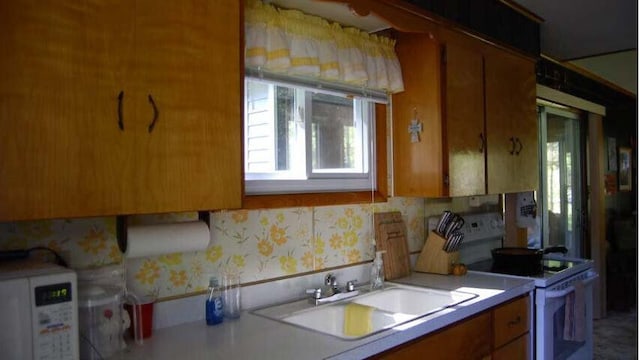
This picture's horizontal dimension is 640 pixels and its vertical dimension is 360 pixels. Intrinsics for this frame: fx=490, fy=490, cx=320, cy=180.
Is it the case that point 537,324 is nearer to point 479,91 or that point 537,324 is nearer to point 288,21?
point 479,91

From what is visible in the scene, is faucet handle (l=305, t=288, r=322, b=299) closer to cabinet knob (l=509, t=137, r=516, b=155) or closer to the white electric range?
the white electric range

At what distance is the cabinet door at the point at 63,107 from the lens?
1.04 m

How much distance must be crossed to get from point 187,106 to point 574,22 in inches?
102

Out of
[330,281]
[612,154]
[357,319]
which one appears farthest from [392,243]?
[612,154]

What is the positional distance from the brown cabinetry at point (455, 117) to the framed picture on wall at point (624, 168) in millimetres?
3419

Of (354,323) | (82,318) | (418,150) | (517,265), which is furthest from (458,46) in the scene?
(82,318)

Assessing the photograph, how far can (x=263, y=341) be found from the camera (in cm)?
150

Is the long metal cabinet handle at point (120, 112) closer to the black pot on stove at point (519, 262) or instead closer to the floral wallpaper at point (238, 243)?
the floral wallpaper at point (238, 243)

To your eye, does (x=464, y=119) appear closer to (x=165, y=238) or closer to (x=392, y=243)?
(x=392, y=243)

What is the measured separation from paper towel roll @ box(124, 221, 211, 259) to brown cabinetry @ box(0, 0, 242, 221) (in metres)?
0.21

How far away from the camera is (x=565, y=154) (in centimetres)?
461

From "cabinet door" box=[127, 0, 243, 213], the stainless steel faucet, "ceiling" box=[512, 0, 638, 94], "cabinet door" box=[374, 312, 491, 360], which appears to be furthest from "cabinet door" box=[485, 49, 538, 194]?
"cabinet door" box=[127, 0, 243, 213]

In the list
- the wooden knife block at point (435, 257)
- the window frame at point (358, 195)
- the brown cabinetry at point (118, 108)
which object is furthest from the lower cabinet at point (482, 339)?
the brown cabinetry at point (118, 108)

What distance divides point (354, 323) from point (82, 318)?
1.04 meters
